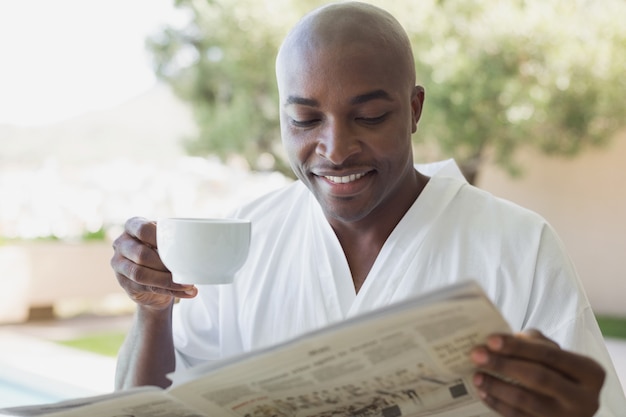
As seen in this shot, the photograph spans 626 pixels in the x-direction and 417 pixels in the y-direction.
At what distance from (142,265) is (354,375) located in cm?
47

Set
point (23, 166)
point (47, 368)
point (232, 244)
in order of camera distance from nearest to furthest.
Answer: point (232, 244) < point (47, 368) < point (23, 166)

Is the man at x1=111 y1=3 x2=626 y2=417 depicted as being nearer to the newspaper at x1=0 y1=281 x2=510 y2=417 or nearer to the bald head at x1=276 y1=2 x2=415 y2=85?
the bald head at x1=276 y1=2 x2=415 y2=85

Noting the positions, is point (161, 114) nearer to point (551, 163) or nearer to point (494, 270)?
point (551, 163)

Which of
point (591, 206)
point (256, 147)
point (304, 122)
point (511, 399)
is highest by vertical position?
point (256, 147)

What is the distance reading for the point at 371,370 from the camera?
91 cm

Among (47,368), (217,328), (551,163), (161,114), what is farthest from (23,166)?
(217,328)

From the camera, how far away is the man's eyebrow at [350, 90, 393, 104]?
4.14 feet

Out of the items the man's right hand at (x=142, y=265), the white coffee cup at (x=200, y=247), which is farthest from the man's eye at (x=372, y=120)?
the man's right hand at (x=142, y=265)

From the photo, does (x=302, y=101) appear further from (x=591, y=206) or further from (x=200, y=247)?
(x=591, y=206)

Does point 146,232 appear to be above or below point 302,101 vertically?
below

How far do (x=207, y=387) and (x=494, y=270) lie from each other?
57cm

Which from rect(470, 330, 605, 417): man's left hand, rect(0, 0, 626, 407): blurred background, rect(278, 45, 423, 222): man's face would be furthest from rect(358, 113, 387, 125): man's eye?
rect(0, 0, 626, 407): blurred background

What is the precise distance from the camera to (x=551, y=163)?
9.69 m

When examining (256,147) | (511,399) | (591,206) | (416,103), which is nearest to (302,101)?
(416,103)
